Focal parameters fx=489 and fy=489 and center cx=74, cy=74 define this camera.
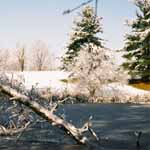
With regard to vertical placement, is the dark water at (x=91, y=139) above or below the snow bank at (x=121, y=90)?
above

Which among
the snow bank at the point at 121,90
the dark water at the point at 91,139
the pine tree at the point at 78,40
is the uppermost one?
the pine tree at the point at 78,40

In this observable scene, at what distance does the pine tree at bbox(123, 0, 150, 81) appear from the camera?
5684cm

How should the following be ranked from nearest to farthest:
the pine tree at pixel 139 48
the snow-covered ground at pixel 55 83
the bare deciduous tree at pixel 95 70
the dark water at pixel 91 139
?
the dark water at pixel 91 139
the bare deciduous tree at pixel 95 70
the snow-covered ground at pixel 55 83
the pine tree at pixel 139 48

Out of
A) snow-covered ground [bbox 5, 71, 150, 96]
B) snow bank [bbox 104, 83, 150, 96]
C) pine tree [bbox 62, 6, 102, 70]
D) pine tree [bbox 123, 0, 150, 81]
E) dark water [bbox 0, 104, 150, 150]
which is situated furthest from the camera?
pine tree [bbox 62, 6, 102, 70]

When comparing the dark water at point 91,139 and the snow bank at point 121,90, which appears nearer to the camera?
the dark water at point 91,139

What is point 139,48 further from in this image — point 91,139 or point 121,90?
point 91,139

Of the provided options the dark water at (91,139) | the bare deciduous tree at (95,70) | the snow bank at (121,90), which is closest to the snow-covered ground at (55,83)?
the snow bank at (121,90)

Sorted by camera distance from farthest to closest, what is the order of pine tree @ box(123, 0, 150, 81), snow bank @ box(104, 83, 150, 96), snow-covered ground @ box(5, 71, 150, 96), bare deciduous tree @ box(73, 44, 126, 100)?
pine tree @ box(123, 0, 150, 81) < snow-covered ground @ box(5, 71, 150, 96) < snow bank @ box(104, 83, 150, 96) < bare deciduous tree @ box(73, 44, 126, 100)

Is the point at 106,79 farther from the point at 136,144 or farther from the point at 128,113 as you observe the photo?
the point at 136,144

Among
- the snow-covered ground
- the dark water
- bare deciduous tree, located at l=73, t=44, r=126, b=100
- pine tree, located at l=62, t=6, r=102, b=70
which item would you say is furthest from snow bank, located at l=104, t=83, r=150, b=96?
the dark water

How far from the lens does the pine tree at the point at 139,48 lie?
5684 cm

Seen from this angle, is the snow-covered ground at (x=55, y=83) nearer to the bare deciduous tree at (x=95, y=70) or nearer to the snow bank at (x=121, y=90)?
the snow bank at (x=121, y=90)

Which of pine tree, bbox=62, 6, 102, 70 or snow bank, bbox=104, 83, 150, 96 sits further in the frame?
pine tree, bbox=62, 6, 102, 70

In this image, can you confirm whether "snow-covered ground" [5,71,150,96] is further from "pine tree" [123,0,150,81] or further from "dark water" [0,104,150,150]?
"dark water" [0,104,150,150]
